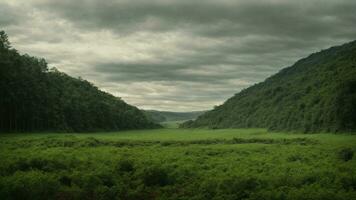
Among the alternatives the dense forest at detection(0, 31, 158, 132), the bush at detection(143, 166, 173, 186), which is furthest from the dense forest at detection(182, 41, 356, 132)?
the bush at detection(143, 166, 173, 186)

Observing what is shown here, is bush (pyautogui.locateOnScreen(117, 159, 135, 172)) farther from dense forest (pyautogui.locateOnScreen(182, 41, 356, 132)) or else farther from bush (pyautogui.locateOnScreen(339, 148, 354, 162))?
dense forest (pyautogui.locateOnScreen(182, 41, 356, 132))

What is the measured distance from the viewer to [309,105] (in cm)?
10769

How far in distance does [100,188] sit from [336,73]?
97912mm

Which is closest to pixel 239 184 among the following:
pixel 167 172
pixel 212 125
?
pixel 167 172

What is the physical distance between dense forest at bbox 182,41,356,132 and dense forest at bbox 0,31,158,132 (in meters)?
42.7

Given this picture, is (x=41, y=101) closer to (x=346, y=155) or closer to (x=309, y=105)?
(x=309, y=105)

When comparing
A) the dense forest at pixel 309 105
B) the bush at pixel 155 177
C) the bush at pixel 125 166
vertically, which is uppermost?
the dense forest at pixel 309 105

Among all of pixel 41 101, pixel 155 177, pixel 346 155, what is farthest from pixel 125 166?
pixel 41 101

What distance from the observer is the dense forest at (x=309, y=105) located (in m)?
87.8

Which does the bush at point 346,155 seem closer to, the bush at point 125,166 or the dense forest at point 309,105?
the bush at point 125,166

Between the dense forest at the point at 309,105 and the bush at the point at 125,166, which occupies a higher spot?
the dense forest at the point at 309,105

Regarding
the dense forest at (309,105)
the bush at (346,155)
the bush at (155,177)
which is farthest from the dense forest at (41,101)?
the bush at (155,177)

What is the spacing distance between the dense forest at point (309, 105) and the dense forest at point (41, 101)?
4271cm

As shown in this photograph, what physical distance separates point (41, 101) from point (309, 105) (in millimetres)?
55309
